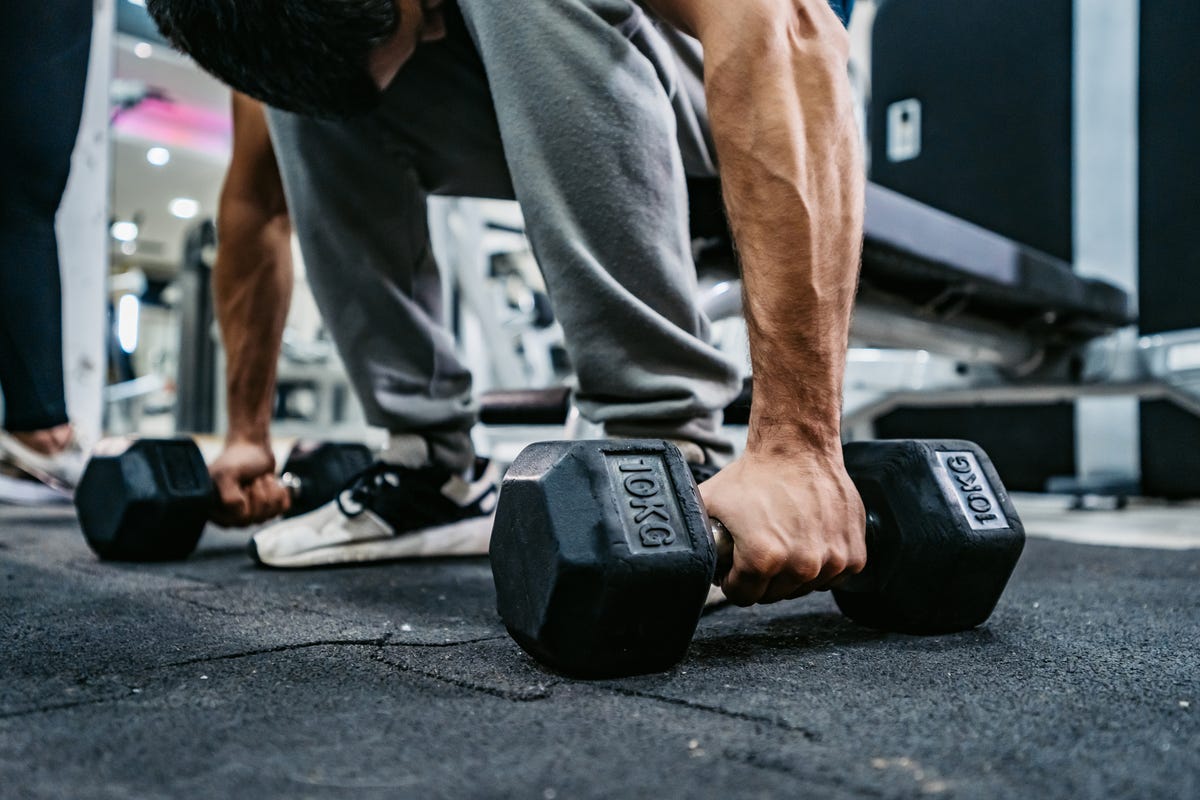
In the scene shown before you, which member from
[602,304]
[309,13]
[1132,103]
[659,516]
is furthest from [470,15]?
[1132,103]

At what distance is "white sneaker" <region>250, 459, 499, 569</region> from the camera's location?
3.80 feet

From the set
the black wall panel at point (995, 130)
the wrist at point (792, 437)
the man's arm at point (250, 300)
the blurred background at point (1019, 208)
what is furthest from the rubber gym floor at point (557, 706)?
the black wall panel at point (995, 130)

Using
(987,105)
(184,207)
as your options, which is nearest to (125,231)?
(184,207)

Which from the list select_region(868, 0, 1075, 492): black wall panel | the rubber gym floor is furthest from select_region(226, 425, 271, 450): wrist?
select_region(868, 0, 1075, 492): black wall panel

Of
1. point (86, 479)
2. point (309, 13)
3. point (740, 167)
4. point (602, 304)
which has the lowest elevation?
point (86, 479)

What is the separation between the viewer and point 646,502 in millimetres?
598

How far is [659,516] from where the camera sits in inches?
23.3

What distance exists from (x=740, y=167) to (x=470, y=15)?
359mm

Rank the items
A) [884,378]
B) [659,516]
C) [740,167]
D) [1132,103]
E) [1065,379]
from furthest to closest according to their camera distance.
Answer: [1132,103] → [884,378] → [1065,379] → [740,167] → [659,516]

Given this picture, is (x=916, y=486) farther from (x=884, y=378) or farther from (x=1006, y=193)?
(x=1006, y=193)

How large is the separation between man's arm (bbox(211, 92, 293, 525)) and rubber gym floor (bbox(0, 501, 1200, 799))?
424 millimetres

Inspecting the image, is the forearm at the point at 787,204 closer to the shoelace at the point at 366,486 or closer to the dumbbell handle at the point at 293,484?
the shoelace at the point at 366,486

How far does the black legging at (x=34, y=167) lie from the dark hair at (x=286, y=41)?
0.71 meters

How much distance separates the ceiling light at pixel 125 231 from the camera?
8.09 meters
